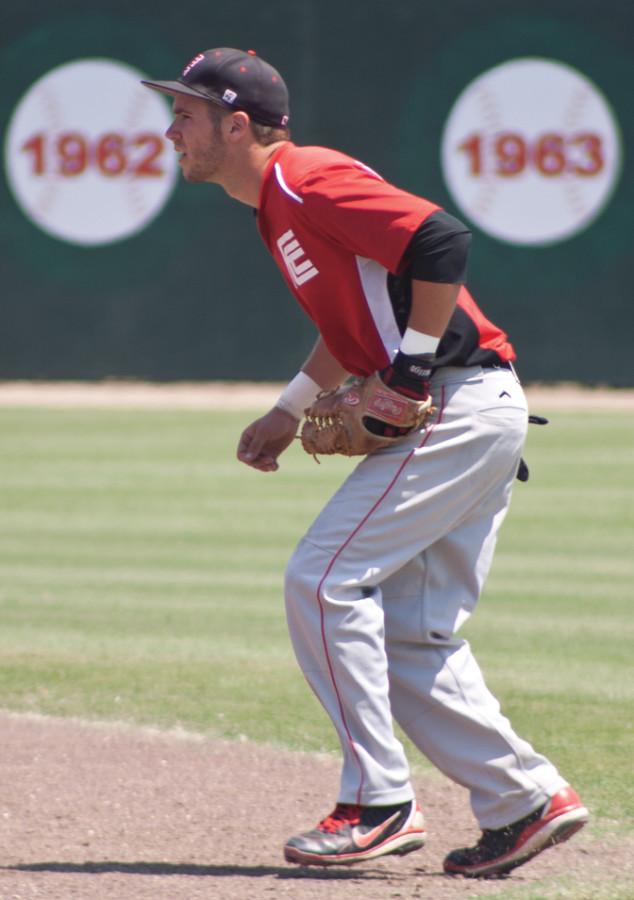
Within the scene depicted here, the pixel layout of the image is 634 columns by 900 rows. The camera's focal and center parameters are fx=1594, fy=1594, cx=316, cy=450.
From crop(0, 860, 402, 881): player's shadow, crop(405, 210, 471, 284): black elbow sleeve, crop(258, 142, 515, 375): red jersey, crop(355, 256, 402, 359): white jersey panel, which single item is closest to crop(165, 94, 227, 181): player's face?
crop(258, 142, 515, 375): red jersey

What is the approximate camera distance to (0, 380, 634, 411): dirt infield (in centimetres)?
1658

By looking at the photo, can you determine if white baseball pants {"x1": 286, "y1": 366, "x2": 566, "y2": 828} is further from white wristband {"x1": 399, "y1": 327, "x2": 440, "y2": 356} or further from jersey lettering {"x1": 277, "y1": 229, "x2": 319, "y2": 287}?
jersey lettering {"x1": 277, "y1": 229, "x2": 319, "y2": 287}

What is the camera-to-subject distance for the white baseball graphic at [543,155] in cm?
1708

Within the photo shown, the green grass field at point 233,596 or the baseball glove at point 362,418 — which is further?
the green grass field at point 233,596

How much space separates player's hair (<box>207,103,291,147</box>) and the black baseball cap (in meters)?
0.01

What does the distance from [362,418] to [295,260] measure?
388mm

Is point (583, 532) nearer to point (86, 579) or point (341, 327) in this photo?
point (86, 579)

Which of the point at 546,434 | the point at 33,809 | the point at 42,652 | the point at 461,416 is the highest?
the point at 461,416

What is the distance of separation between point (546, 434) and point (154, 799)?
386 inches

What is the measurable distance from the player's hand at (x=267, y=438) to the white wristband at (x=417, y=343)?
0.61 m

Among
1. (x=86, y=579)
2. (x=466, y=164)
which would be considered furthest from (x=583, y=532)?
(x=466, y=164)

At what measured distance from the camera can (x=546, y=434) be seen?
1371 cm

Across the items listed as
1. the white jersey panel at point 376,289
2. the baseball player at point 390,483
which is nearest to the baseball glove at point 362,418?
the baseball player at point 390,483

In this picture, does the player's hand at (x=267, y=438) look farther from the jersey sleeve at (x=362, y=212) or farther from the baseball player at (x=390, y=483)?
the jersey sleeve at (x=362, y=212)
